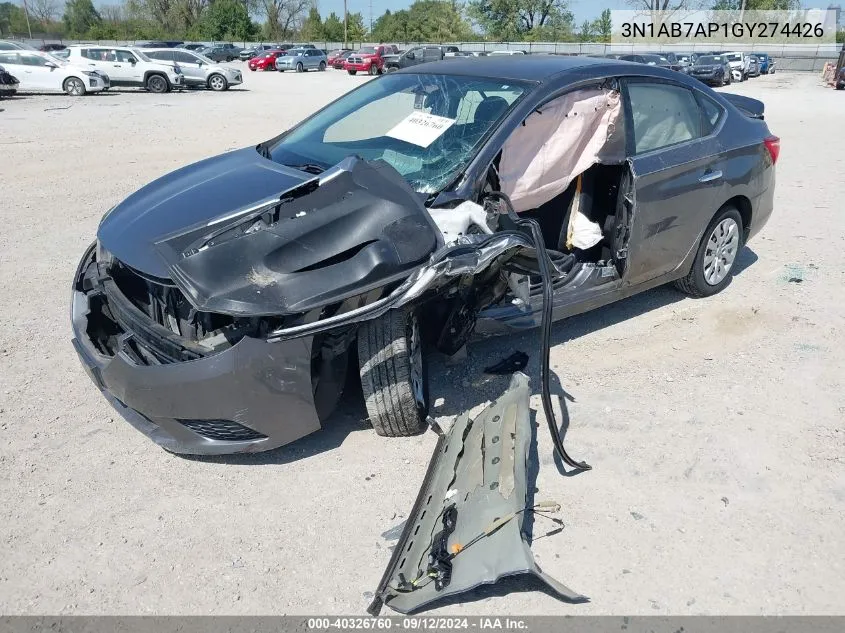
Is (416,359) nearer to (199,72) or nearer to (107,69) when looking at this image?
(107,69)

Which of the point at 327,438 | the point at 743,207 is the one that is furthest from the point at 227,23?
the point at 327,438

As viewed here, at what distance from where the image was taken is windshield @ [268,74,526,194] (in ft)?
12.3

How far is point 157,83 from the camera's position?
2397 centimetres

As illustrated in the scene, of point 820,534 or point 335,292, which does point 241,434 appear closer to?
point 335,292

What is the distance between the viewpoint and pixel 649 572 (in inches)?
106

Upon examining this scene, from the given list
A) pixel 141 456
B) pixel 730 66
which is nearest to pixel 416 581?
pixel 141 456

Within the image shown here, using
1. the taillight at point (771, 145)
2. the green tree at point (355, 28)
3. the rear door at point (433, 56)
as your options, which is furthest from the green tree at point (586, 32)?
the taillight at point (771, 145)

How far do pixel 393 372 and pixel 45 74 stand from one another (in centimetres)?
2261

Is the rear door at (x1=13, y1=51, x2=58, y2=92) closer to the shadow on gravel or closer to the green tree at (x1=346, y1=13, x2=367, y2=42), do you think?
the shadow on gravel

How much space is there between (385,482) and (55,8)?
97.6 meters

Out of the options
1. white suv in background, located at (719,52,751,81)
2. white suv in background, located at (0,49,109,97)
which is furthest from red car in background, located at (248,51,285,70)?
white suv in background, located at (719,52,751,81)

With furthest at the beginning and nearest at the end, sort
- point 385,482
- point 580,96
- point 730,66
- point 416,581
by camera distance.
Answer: point 730,66 < point 580,96 < point 385,482 < point 416,581

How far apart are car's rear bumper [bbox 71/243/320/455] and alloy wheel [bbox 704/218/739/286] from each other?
3.30m

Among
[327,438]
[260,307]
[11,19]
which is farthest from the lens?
[11,19]
